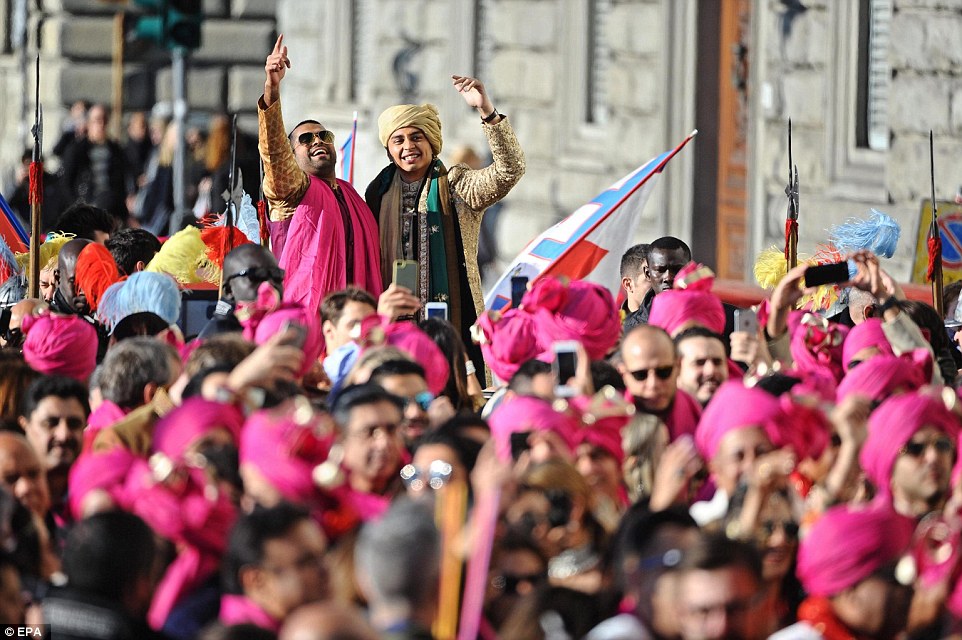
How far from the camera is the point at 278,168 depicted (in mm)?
9164

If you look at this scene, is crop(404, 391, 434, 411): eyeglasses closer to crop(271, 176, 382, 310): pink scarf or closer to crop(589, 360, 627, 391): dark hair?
crop(589, 360, 627, 391): dark hair

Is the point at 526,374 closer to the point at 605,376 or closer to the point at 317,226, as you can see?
the point at 605,376

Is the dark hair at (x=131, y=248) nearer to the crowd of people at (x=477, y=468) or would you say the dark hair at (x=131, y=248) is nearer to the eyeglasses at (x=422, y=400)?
the crowd of people at (x=477, y=468)

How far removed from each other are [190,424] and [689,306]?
2.38 meters

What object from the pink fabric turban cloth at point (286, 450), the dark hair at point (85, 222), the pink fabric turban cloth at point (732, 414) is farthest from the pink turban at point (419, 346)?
the dark hair at point (85, 222)

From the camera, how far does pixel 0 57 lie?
22594mm

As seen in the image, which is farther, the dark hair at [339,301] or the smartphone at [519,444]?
the dark hair at [339,301]

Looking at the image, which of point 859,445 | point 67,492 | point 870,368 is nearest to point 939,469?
point 859,445

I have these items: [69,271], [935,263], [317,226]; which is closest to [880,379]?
[317,226]

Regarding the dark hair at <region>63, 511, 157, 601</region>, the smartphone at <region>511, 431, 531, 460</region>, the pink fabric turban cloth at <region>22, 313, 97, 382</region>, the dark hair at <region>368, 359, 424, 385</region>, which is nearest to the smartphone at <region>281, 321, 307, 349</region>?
the dark hair at <region>368, 359, 424, 385</region>

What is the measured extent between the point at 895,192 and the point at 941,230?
273 centimetres

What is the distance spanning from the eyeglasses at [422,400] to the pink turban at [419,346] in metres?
0.35

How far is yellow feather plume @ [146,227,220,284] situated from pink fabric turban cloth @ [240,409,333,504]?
4211mm

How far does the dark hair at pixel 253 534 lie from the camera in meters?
5.64
